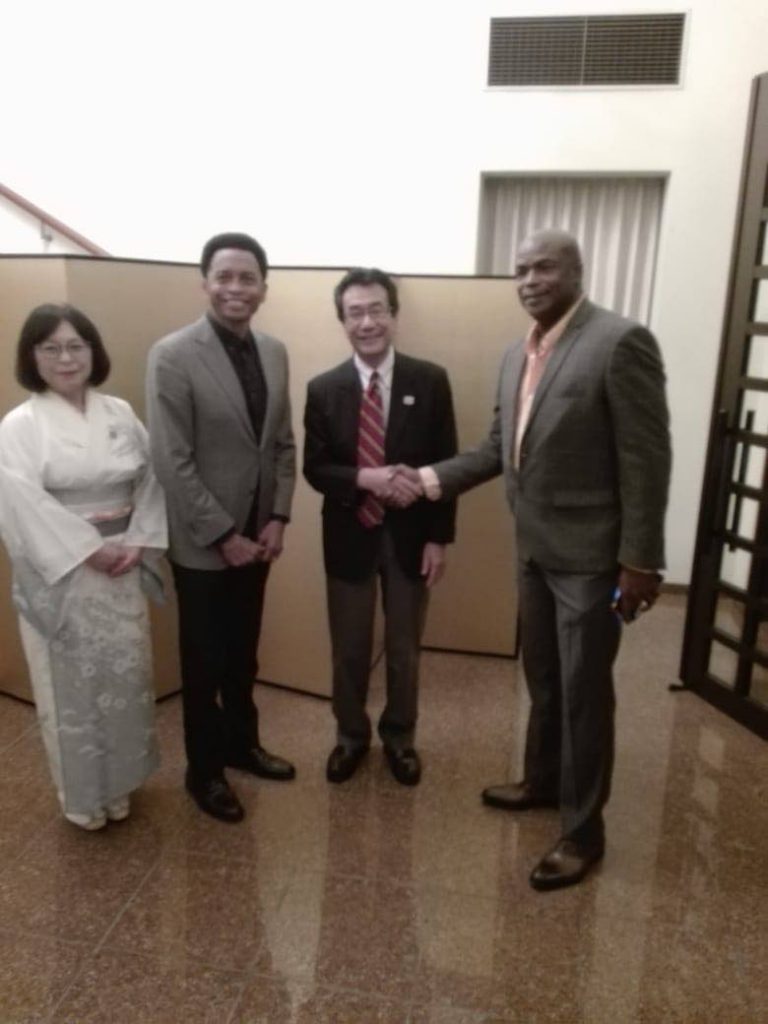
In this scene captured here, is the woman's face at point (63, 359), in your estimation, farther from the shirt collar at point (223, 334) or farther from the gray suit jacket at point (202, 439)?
the shirt collar at point (223, 334)

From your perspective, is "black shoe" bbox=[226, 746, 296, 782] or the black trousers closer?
the black trousers

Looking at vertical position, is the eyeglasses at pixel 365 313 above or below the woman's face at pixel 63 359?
above

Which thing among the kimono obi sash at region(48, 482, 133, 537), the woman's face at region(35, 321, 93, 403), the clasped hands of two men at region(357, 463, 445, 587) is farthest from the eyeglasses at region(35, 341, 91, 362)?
the clasped hands of two men at region(357, 463, 445, 587)

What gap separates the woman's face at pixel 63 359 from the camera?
1.98 meters

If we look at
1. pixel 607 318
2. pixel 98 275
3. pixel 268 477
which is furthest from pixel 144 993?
pixel 98 275

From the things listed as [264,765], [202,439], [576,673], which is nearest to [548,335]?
[576,673]

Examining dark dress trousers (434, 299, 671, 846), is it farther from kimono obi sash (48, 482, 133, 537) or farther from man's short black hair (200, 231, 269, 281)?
kimono obi sash (48, 482, 133, 537)

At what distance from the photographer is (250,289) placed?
207 centimetres

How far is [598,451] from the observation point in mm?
1818

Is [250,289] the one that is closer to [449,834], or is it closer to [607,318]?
[607,318]

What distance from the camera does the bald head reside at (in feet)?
5.92

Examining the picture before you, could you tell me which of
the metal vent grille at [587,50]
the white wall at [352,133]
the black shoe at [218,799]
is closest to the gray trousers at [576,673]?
the black shoe at [218,799]

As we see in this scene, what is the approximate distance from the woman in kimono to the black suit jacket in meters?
0.48

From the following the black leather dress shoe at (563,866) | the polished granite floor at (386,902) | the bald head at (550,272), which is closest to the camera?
the polished granite floor at (386,902)
